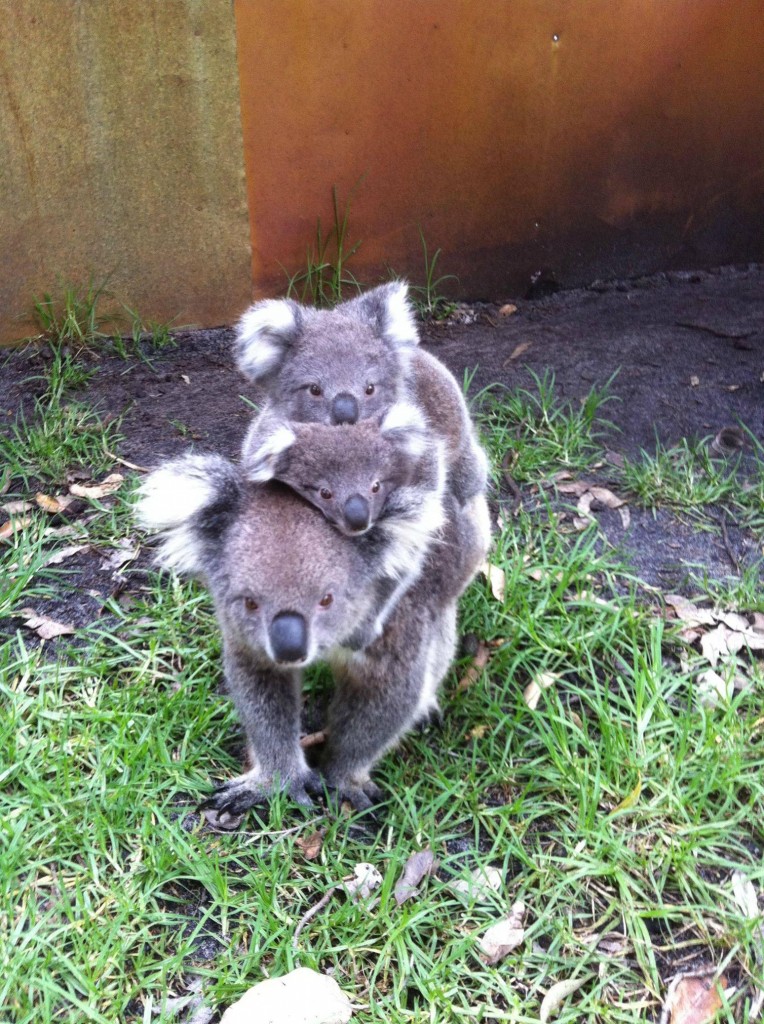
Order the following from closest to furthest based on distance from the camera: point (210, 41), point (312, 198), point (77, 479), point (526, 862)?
point (526, 862), point (77, 479), point (210, 41), point (312, 198)

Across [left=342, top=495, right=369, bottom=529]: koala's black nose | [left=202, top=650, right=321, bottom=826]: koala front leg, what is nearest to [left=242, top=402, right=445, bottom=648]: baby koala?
[left=342, top=495, right=369, bottom=529]: koala's black nose

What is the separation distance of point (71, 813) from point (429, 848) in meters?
0.93

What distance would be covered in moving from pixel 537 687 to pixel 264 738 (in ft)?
2.87

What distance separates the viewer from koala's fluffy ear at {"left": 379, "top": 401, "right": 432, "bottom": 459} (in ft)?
8.17

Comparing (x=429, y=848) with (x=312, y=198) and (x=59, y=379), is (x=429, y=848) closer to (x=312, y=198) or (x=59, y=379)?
(x=59, y=379)

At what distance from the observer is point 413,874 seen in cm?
240

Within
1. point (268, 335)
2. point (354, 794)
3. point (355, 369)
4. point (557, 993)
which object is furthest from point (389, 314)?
point (557, 993)

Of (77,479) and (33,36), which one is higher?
(33,36)

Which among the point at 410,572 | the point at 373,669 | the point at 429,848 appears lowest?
the point at 429,848

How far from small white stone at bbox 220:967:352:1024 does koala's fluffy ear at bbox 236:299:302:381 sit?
200 cm

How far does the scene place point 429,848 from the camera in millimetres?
2473

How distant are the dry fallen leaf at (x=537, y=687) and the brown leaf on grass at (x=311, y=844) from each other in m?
0.74

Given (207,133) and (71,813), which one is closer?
(71,813)

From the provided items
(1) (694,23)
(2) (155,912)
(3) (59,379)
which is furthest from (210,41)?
(2) (155,912)
